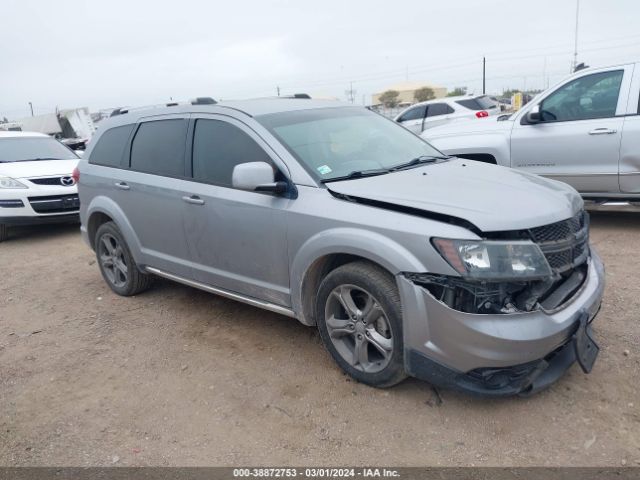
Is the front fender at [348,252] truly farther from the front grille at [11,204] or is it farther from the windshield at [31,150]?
the windshield at [31,150]

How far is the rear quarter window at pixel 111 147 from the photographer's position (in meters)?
4.98

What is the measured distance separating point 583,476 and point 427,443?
728mm

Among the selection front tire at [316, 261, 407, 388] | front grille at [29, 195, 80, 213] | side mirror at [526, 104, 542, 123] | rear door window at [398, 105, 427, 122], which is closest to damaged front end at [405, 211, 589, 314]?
front tire at [316, 261, 407, 388]

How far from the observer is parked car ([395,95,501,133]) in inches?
578

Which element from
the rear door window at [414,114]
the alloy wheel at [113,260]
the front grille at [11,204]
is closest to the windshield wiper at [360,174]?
the alloy wheel at [113,260]

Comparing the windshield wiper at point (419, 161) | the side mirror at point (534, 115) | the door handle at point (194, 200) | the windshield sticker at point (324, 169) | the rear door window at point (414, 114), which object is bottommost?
the rear door window at point (414, 114)

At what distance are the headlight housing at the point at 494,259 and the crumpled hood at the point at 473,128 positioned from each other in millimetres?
4340

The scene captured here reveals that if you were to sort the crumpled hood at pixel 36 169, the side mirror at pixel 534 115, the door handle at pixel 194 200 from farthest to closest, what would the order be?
1. the crumpled hood at pixel 36 169
2. the side mirror at pixel 534 115
3. the door handle at pixel 194 200

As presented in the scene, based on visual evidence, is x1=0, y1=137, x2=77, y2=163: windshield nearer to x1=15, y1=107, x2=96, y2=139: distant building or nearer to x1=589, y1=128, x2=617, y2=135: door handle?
x1=589, y1=128, x2=617, y2=135: door handle

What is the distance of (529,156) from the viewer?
21.3 feet

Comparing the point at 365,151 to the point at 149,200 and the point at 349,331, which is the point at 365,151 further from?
the point at 149,200

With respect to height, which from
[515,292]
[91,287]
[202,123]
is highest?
[202,123]

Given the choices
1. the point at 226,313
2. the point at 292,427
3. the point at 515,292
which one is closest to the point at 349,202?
the point at 515,292

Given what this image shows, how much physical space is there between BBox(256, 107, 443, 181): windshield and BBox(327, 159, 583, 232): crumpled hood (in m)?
0.22
